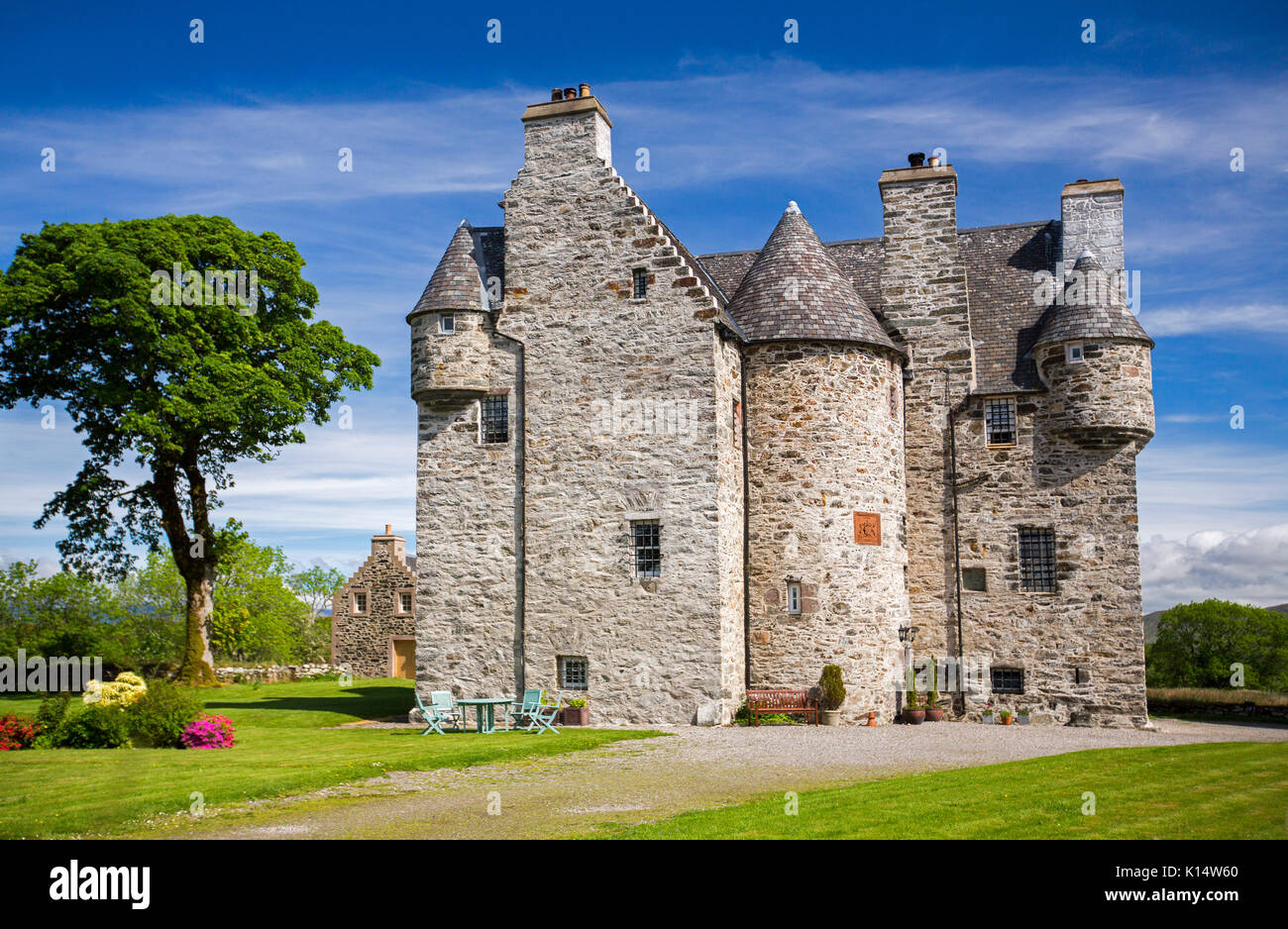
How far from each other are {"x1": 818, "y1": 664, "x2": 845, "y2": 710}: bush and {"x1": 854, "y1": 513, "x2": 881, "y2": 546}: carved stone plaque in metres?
3.00

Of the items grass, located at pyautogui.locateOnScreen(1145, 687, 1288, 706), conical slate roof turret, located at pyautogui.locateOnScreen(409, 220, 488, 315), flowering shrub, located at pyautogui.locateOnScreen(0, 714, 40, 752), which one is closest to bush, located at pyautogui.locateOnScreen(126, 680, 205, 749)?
flowering shrub, located at pyautogui.locateOnScreen(0, 714, 40, 752)

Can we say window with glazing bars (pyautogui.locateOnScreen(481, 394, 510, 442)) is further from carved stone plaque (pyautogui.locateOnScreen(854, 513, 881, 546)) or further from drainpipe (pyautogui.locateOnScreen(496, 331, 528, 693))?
carved stone plaque (pyautogui.locateOnScreen(854, 513, 881, 546))

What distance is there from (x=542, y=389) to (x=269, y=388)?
1078 cm

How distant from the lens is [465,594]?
954 inches

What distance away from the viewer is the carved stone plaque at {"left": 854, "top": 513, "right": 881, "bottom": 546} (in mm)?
24094

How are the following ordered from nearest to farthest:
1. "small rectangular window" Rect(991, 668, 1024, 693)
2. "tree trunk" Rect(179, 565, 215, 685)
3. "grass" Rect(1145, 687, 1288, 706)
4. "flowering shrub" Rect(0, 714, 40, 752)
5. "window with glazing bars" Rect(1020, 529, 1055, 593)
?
"flowering shrub" Rect(0, 714, 40, 752) → "small rectangular window" Rect(991, 668, 1024, 693) → "window with glazing bars" Rect(1020, 529, 1055, 593) → "grass" Rect(1145, 687, 1288, 706) → "tree trunk" Rect(179, 565, 215, 685)

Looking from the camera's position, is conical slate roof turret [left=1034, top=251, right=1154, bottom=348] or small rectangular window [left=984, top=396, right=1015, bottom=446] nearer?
conical slate roof turret [left=1034, top=251, right=1154, bottom=348]

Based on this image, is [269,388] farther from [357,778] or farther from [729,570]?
[357,778]

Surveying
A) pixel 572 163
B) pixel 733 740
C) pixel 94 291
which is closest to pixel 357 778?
pixel 733 740

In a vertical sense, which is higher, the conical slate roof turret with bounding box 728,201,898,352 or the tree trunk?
the conical slate roof turret with bounding box 728,201,898,352

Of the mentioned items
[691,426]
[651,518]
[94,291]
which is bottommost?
[651,518]

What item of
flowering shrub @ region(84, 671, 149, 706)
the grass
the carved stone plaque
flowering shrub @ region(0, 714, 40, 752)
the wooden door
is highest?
the carved stone plaque

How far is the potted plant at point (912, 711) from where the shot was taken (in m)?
24.2
